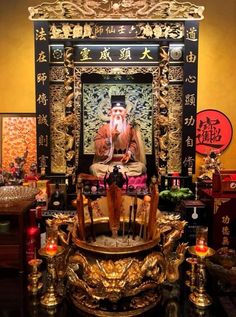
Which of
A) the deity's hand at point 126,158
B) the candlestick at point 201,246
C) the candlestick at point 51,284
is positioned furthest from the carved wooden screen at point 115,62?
the candlestick at point 51,284

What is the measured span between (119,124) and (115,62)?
86cm

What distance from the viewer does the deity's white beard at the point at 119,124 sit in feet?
15.3

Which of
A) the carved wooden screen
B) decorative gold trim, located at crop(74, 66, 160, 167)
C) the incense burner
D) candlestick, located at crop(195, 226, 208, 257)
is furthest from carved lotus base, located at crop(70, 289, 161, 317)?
decorative gold trim, located at crop(74, 66, 160, 167)

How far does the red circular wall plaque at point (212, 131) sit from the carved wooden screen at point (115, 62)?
0.58 m

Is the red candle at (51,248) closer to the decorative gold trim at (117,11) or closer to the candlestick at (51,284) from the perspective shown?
the candlestick at (51,284)

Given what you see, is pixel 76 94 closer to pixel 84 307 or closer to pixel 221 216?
pixel 221 216

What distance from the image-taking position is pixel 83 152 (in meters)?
4.85

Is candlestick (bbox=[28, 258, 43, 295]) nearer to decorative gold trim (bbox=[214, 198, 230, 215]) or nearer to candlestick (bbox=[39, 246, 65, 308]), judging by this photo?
candlestick (bbox=[39, 246, 65, 308])

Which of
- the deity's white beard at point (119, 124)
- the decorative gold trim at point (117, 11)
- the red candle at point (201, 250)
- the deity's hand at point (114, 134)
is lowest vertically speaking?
the red candle at point (201, 250)

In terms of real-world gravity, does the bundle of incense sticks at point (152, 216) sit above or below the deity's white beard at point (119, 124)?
Result: below

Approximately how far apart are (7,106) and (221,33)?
11.2 ft

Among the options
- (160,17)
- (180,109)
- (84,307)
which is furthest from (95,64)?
(84,307)

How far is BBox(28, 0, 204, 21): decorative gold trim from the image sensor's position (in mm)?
4215

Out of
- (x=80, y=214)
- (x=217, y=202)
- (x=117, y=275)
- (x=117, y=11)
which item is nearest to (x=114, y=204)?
(x=80, y=214)
